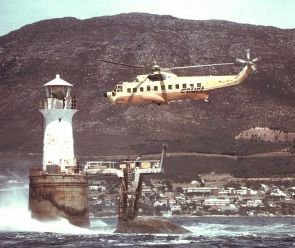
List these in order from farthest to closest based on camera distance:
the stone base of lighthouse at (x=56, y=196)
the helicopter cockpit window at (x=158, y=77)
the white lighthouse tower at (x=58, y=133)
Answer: the helicopter cockpit window at (x=158, y=77), the white lighthouse tower at (x=58, y=133), the stone base of lighthouse at (x=56, y=196)

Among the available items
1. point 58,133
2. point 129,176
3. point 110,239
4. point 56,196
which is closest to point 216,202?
point 129,176

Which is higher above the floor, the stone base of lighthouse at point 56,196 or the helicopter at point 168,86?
the helicopter at point 168,86

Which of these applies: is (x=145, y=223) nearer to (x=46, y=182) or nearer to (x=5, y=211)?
(x=46, y=182)

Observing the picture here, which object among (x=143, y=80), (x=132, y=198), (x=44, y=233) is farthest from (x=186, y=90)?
(x=44, y=233)

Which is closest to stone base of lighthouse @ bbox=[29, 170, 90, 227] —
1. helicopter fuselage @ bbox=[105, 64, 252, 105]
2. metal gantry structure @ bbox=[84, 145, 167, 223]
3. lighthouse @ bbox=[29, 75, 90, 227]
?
lighthouse @ bbox=[29, 75, 90, 227]

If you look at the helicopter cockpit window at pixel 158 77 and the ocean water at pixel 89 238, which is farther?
the helicopter cockpit window at pixel 158 77

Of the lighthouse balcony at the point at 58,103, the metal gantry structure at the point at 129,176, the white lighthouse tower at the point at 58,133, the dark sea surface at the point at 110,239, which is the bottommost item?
the dark sea surface at the point at 110,239

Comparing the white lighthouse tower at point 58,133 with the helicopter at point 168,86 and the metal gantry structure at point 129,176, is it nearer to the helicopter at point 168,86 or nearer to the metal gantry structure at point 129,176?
the metal gantry structure at point 129,176

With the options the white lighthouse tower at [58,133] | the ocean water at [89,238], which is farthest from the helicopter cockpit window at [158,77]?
the ocean water at [89,238]

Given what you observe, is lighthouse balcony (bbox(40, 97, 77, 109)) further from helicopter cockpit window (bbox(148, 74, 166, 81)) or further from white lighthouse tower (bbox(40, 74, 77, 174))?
helicopter cockpit window (bbox(148, 74, 166, 81))
